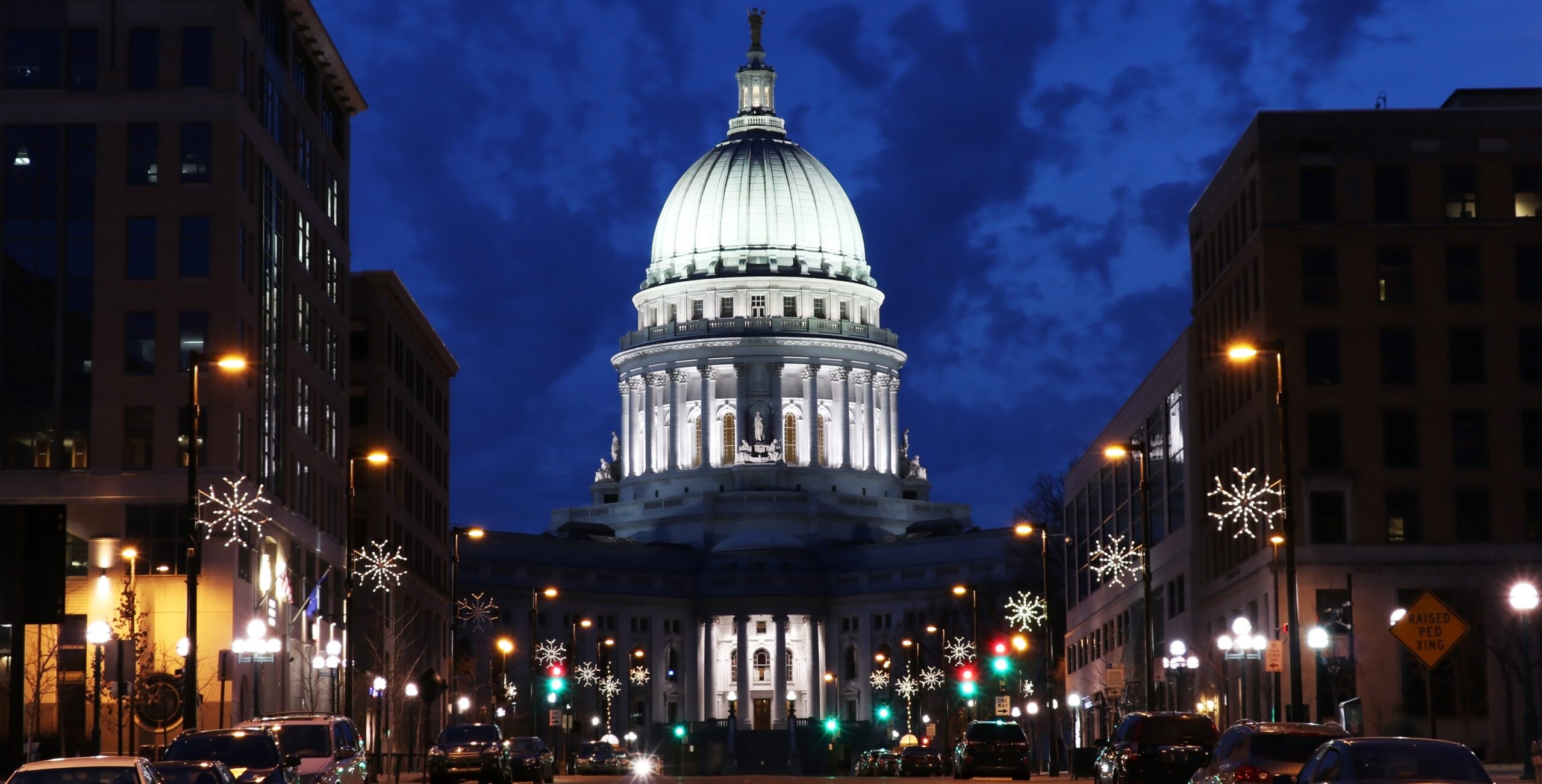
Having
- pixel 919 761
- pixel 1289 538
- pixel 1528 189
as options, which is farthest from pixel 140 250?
pixel 1528 189

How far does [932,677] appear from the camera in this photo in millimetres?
176000

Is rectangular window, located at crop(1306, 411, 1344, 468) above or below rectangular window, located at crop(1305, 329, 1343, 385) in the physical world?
below

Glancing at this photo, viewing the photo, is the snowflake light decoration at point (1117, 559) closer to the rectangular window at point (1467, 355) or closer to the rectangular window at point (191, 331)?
the rectangular window at point (1467, 355)

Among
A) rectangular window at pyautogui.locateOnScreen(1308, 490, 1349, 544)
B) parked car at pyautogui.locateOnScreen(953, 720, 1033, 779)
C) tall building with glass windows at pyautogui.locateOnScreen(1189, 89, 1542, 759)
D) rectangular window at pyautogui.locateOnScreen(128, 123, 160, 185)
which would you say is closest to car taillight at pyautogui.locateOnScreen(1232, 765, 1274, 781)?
parked car at pyautogui.locateOnScreen(953, 720, 1033, 779)

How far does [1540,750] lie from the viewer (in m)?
41.7

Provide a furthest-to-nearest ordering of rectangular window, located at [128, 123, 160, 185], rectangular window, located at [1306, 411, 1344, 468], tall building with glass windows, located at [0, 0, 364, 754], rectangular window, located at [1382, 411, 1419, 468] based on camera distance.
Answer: rectangular window, located at [1306, 411, 1344, 468]
rectangular window, located at [1382, 411, 1419, 468]
rectangular window, located at [128, 123, 160, 185]
tall building with glass windows, located at [0, 0, 364, 754]

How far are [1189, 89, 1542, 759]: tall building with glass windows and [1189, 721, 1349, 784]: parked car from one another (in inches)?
2074

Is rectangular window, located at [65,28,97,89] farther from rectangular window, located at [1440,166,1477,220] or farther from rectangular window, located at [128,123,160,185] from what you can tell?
rectangular window, located at [1440,166,1477,220]

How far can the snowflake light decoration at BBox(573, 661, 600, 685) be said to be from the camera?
191 metres

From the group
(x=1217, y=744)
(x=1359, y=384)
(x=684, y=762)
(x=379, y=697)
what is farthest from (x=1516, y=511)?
(x=684, y=762)

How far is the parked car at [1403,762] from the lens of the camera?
1061 inches

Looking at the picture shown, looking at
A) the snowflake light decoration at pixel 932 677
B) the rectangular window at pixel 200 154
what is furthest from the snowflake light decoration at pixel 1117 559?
the snowflake light decoration at pixel 932 677

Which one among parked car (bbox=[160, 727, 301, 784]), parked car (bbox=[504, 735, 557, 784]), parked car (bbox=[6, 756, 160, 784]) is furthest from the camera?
parked car (bbox=[504, 735, 557, 784])

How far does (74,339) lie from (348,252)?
31465 mm
